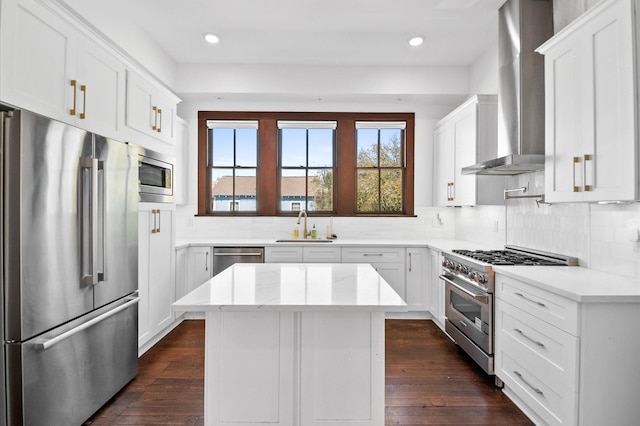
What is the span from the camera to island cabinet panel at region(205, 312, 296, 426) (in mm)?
1709

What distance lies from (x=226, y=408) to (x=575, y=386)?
67.7 inches

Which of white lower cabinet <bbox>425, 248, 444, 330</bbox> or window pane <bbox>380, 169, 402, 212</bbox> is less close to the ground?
window pane <bbox>380, 169, 402, 212</bbox>

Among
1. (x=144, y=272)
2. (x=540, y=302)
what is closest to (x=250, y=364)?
(x=540, y=302)

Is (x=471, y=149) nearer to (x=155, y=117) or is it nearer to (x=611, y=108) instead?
(x=611, y=108)

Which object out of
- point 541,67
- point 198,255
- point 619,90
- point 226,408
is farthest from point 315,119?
point 226,408

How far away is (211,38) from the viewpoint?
375 cm

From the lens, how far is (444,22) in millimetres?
3426

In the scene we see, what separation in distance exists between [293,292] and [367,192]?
11.0ft

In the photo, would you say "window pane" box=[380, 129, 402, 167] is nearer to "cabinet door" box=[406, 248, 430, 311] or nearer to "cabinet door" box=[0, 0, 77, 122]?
"cabinet door" box=[406, 248, 430, 311]

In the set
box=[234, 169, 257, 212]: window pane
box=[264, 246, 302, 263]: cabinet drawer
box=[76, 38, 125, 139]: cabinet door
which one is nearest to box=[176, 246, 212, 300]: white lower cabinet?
box=[264, 246, 302, 263]: cabinet drawer

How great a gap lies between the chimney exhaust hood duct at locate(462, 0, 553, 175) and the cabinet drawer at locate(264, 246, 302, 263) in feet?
7.03

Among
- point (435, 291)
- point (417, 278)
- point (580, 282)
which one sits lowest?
point (435, 291)

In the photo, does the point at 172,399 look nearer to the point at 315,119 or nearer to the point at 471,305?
the point at 471,305

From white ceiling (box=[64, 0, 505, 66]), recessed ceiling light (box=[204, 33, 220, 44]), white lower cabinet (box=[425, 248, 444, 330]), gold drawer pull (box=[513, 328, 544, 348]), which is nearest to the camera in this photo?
gold drawer pull (box=[513, 328, 544, 348])
